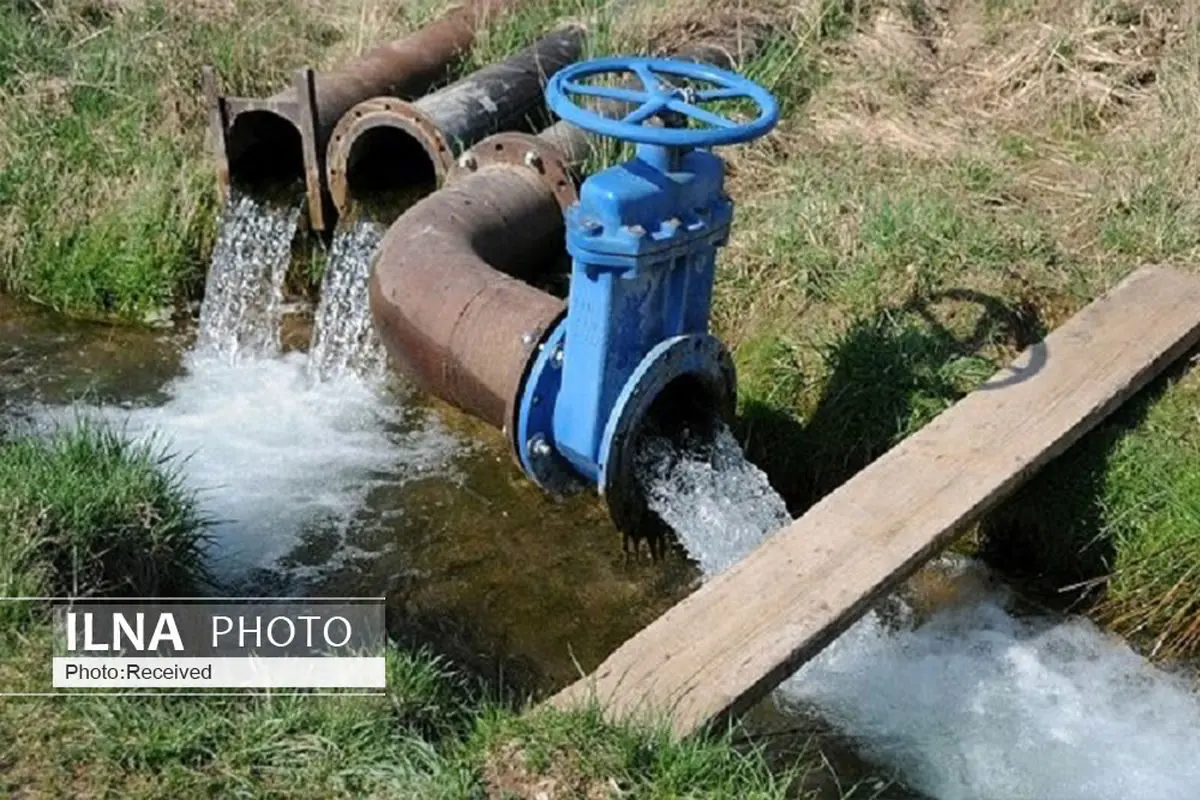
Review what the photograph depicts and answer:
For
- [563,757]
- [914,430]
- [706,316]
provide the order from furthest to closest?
[914,430] → [706,316] → [563,757]

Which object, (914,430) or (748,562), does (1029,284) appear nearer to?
(914,430)

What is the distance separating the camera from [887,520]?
414 cm

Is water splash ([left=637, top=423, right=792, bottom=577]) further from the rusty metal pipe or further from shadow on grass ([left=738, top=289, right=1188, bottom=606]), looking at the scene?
the rusty metal pipe

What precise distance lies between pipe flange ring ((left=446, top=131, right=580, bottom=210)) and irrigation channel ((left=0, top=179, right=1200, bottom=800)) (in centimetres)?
68

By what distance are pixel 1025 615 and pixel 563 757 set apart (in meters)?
2.06

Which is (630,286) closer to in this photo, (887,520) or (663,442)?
(663,442)

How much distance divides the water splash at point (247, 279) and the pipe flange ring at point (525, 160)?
3.39 feet

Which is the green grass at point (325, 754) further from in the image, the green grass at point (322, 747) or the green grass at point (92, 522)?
the green grass at point (92, 522)

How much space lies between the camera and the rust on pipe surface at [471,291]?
14.7 feet

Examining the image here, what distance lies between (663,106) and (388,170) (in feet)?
8.78

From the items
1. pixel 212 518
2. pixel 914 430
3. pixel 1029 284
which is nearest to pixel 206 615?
pixel 212 518

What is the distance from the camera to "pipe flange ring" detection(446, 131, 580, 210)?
5.47m

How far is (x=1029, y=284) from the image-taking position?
5379mm

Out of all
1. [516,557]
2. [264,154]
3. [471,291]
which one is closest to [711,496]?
[516,557]
